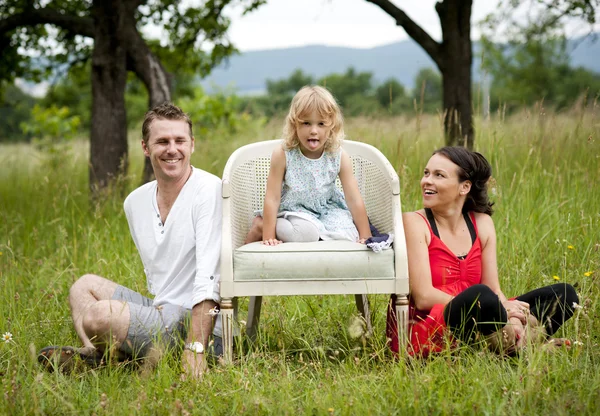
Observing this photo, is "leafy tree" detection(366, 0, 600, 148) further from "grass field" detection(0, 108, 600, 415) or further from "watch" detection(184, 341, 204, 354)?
"watch" detection(184, 341, 204, 354)

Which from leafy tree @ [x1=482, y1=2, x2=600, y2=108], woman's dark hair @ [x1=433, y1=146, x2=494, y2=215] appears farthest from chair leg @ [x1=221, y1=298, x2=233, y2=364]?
leafy tree @ [x1=482, y1=2, x2=600, y2=108]

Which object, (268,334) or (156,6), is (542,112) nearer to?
(268,334)

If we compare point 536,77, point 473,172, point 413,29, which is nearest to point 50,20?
point 413,29

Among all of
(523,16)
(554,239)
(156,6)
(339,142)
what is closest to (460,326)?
(339,142)

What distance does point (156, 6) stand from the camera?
7367 millimetres

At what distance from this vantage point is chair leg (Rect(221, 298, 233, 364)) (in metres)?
2.69

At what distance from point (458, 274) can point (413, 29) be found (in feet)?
11.9

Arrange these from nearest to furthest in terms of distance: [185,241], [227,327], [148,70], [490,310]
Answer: [490,310] < [227,327] < [185,241] < [148,70]

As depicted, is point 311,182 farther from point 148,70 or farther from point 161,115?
point 148,70

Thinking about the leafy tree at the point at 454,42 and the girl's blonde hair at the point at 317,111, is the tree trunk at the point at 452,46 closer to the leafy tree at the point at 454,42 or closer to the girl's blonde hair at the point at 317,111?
the leafy tree at the point at 454,42

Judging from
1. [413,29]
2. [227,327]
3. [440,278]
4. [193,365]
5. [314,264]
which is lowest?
[193,365]

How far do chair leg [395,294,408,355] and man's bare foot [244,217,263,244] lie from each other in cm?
77

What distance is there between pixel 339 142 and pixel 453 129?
2.96 meters

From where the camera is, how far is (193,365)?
2.67 metres
